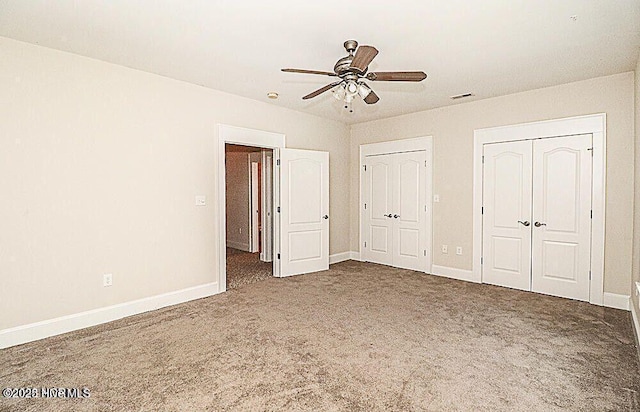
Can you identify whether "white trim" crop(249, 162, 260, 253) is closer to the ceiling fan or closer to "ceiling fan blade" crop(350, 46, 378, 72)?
the ceiling fan

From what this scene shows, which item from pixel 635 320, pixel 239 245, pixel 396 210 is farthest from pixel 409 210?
pixel 239 245

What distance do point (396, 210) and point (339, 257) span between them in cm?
144

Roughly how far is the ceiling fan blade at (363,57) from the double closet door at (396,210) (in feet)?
11.2

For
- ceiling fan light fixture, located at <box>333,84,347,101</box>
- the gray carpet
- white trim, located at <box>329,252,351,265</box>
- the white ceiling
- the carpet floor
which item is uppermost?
the white ceiling

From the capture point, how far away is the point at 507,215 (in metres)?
4.92

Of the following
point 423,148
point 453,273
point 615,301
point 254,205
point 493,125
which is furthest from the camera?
point 254,205

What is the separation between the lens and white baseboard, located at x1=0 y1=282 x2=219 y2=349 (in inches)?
120

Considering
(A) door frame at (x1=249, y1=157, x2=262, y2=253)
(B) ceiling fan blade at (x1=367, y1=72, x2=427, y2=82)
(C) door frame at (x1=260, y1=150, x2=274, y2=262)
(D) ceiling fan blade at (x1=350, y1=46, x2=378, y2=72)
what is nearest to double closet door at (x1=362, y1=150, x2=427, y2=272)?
(C) door frame at (x1=260, y1=150, x2=274, y2=262)

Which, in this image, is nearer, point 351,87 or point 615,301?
point 351,87

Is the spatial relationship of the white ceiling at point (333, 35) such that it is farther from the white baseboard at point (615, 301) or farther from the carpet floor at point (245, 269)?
the carpet floor at point (245, 269)

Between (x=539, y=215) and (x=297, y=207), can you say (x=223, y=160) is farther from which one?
(x=539, y=215)

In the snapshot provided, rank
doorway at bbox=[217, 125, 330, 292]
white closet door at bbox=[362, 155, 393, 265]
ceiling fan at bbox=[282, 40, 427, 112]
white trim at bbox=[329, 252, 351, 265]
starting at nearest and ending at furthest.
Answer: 1. ceiling fan at bbox=[282, 40, 427, 112]
2. doorway at bbox=[217, 125, 330, 292]
3. white closet door at bbox=[362, 155, 393, 265]
4. white trim at bbox=[329, 252, 351, 265]

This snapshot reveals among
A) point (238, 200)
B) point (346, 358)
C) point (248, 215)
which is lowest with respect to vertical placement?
point (346, 358)

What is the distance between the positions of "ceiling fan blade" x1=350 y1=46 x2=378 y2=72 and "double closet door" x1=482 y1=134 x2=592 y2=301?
318cm
